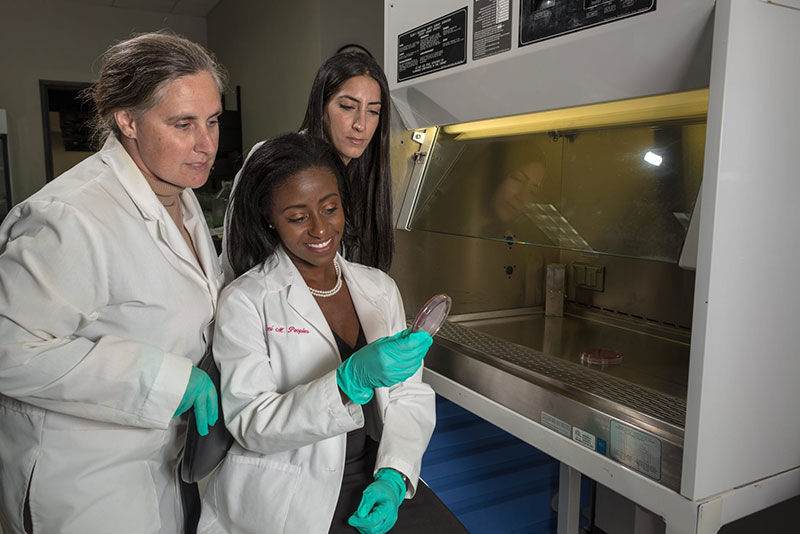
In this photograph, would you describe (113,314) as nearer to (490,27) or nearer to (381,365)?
(381,365)

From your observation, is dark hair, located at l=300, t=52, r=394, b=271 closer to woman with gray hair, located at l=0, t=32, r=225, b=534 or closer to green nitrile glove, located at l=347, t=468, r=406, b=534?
woman with gray hair, located at l=0, t=32, r=225, b=534

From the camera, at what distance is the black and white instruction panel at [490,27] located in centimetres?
135

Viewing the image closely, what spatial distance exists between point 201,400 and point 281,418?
17 cm

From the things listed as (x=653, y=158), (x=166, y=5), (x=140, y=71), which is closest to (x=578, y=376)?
(x=653, y=158)

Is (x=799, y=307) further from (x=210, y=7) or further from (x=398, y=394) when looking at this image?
(x=210, y=7)

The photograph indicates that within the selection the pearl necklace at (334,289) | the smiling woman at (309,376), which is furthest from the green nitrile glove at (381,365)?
the pearl necklace at (334,289)

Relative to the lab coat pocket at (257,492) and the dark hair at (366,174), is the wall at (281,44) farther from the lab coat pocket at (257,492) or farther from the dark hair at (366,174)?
the lab coat pocket at (257,492)

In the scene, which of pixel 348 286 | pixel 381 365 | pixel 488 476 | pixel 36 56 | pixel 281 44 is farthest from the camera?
pixel 36 56

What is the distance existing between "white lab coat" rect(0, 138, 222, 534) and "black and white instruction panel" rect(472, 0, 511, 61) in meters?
0.84

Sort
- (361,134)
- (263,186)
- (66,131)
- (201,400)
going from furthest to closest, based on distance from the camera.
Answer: (66,131)
(361,134)
(263,186)
(201,400)

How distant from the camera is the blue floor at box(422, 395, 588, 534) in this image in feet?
5.90

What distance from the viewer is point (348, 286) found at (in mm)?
1277

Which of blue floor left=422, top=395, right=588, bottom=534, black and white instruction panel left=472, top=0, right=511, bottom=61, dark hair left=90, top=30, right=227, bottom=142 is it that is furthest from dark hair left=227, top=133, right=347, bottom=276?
blue floor left=422, top=395, right=588, bottom=534

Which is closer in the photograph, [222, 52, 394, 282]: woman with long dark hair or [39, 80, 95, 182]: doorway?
[222, 52, 394, 282]: woman with long dark hair
